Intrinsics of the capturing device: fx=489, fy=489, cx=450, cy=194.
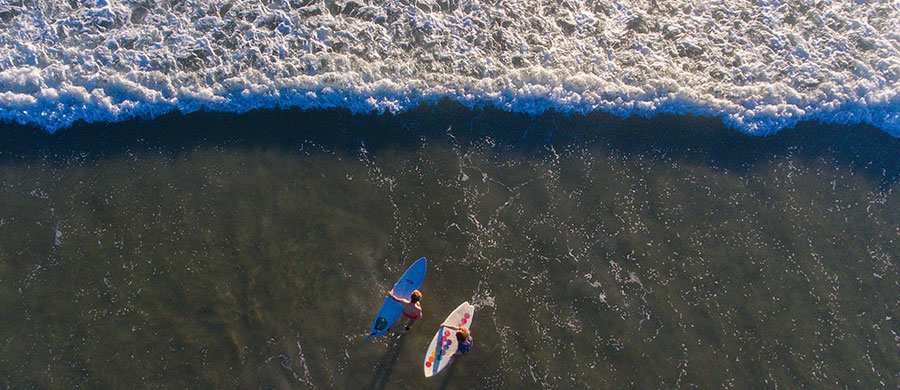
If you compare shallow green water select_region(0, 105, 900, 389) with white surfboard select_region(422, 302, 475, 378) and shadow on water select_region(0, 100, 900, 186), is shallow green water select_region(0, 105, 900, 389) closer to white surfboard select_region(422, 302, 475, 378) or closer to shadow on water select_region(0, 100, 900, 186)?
shadow on water select_region(0, 100, 900, 186)

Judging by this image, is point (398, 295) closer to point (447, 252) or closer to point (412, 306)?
point (412, 306)

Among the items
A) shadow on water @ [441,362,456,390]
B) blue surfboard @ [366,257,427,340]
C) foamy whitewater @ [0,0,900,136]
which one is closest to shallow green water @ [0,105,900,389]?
shadow on water @ [441,362,456,390]

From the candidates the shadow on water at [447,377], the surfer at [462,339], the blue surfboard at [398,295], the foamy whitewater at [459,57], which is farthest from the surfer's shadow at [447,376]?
the foamy whitewater at [459,57]

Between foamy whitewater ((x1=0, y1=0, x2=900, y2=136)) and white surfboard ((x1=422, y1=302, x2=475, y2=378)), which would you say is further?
foamy whitewater ((x1=0, y1=0, x2=900, y2=136))

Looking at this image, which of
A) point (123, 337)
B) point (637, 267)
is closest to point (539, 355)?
point (637, 267)

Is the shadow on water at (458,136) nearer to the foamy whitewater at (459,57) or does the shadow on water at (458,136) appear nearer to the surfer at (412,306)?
the foamy whitewater at (459,57)
